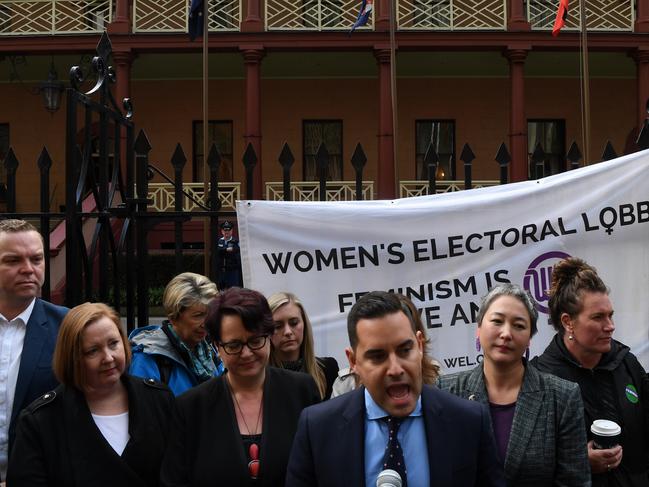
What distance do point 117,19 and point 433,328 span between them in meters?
15.7

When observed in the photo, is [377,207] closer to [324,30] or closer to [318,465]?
[318,465]

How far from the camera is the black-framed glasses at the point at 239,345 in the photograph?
2832 mm

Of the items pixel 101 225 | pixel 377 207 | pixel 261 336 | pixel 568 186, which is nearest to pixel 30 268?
pixel 261 336

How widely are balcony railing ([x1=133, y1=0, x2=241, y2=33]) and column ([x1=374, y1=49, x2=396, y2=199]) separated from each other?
3.85m

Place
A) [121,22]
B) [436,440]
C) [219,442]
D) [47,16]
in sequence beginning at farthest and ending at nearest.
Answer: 1. [47,16]
2. [121,22]
3. [219,442]
4. [436,440]

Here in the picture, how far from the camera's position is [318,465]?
2.31 meters

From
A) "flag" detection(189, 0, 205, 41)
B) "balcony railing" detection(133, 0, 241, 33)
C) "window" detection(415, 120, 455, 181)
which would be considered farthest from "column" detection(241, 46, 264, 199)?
"window" detection(415, 120, 455, 181)

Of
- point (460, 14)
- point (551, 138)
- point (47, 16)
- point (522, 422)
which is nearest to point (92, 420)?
point (522, 422)

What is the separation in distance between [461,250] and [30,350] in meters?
2.60

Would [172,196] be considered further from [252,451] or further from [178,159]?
[252,451]

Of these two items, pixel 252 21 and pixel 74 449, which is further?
pixel 252 21

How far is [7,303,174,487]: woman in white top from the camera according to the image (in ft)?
9.42

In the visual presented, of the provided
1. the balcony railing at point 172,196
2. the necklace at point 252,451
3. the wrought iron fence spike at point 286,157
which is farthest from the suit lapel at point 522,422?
the balcony railing at point 172,196

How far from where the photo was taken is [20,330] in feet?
11.3
